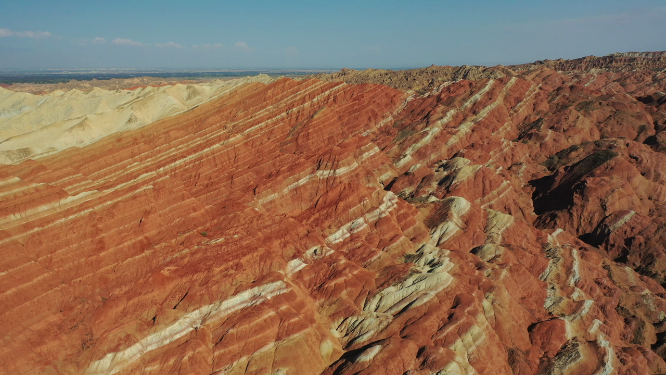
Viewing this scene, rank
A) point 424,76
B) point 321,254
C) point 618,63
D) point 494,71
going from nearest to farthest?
point 321,254, point 494,71, point 424,76, point 618,63

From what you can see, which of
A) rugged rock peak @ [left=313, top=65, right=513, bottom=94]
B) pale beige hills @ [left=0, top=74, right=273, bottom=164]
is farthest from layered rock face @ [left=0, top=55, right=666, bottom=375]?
rugged rock peak @ [left=313, top=65, right=513, bottom=94]

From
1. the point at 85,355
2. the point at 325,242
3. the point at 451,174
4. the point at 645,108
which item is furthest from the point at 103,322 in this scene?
the point at 645,108

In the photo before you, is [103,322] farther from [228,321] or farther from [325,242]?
[325,242]

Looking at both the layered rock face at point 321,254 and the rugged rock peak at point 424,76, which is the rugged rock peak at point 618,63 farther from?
the layered rock face at point 321,254

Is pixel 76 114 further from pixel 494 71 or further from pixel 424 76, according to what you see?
pixel 494 71

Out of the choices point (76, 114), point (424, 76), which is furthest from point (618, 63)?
point (76, 114)

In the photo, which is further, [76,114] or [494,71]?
[494,71]

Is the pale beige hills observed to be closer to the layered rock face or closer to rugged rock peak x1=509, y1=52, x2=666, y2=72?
the layered rock face
